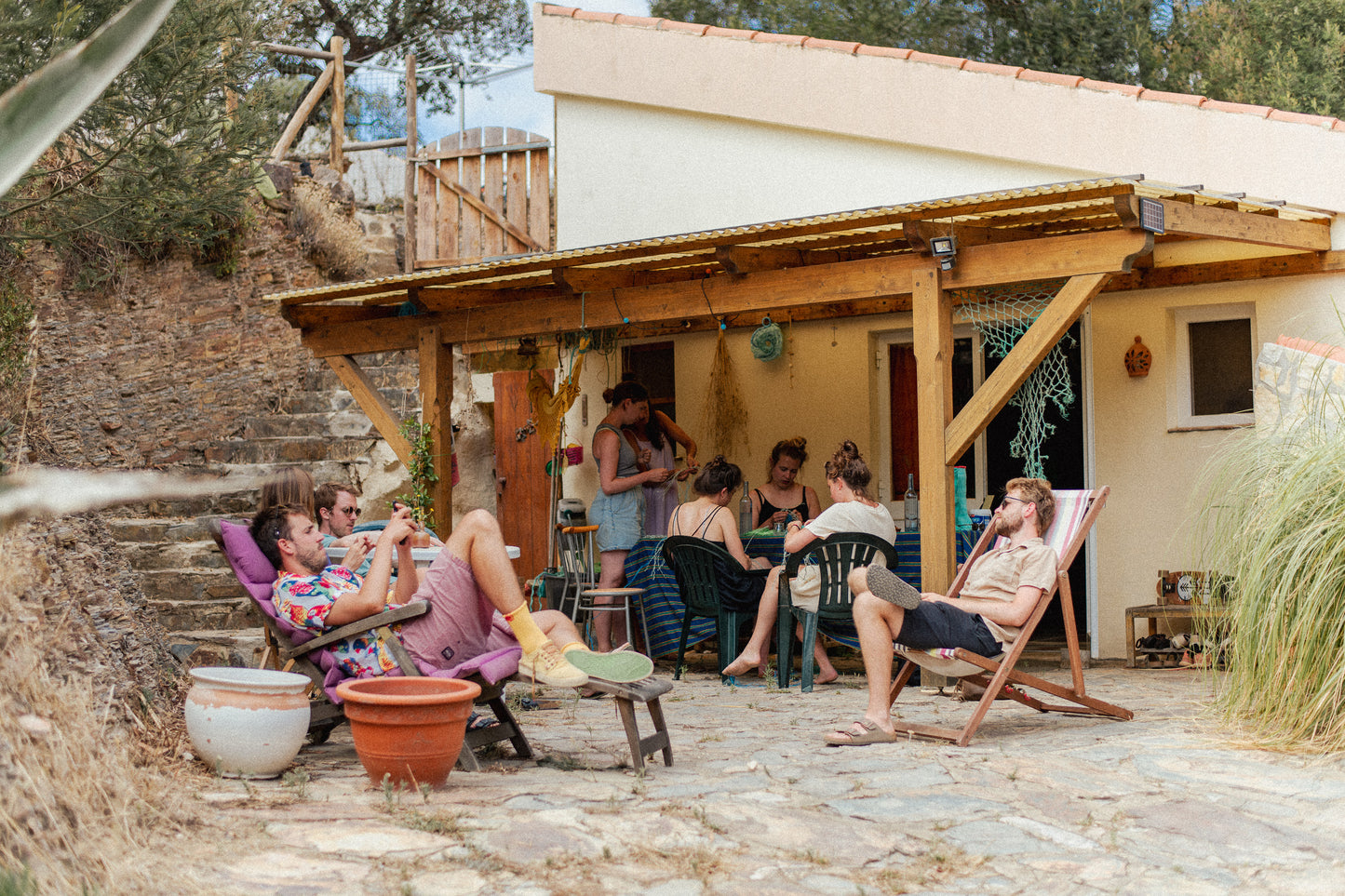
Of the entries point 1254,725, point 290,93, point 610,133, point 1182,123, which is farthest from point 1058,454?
point 290,93

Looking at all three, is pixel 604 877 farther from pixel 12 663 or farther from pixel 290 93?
pixel 290 93

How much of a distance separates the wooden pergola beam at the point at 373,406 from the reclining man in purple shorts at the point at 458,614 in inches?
144

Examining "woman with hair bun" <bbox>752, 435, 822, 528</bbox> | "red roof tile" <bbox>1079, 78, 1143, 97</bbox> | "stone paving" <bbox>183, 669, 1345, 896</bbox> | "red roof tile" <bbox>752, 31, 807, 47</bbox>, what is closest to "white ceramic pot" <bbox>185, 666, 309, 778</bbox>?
"stone paving" <bbox>183, 669, 1345, 896</bbox>

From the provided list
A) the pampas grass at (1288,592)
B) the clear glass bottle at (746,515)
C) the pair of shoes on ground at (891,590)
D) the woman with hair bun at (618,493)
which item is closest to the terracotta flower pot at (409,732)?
the pair of shoes on ground at (891,590)

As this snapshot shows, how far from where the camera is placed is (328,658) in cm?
443

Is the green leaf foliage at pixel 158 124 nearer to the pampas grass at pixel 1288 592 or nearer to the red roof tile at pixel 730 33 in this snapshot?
the red roof tile at pixel 730 33

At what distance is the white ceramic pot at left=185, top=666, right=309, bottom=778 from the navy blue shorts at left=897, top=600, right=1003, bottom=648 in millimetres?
2232

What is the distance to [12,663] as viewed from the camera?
318 centimetres

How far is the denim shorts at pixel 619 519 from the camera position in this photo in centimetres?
761

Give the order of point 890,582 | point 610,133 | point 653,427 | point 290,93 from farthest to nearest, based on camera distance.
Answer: point 290,93, point 610,133, point 653,427, point 890,582

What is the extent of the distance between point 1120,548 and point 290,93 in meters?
12.4

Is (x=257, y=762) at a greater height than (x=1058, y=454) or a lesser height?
lesser

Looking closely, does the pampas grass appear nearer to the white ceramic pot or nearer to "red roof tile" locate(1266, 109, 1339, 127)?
"red roof tile" locate(1266, 109, 1339, 127)

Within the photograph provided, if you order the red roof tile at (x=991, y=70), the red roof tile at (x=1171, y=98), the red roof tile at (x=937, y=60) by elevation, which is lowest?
the red roof tile at (x=1171, y=98)
